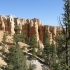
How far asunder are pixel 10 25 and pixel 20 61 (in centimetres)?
6541

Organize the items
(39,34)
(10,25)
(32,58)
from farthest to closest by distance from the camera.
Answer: (39,34) → (10,25) → (32,58)

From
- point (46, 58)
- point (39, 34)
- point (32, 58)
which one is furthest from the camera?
point (39, 34)

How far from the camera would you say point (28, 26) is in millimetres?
113250

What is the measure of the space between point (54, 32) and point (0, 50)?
2463 inches

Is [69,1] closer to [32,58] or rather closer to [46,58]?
[32,58]

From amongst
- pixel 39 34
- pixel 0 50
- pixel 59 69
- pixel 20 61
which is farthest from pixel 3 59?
pixel 39 34

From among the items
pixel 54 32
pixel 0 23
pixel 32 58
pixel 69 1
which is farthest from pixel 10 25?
pixel 69 1

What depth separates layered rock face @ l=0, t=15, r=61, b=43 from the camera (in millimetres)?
99438

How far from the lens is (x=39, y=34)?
384 ft

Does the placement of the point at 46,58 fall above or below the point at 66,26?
below

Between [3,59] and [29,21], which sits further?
[29,21]

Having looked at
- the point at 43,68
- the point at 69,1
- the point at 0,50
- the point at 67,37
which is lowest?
the point at 43,68

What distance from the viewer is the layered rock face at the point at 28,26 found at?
99438mm

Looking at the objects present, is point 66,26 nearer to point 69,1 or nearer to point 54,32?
point 69,1
